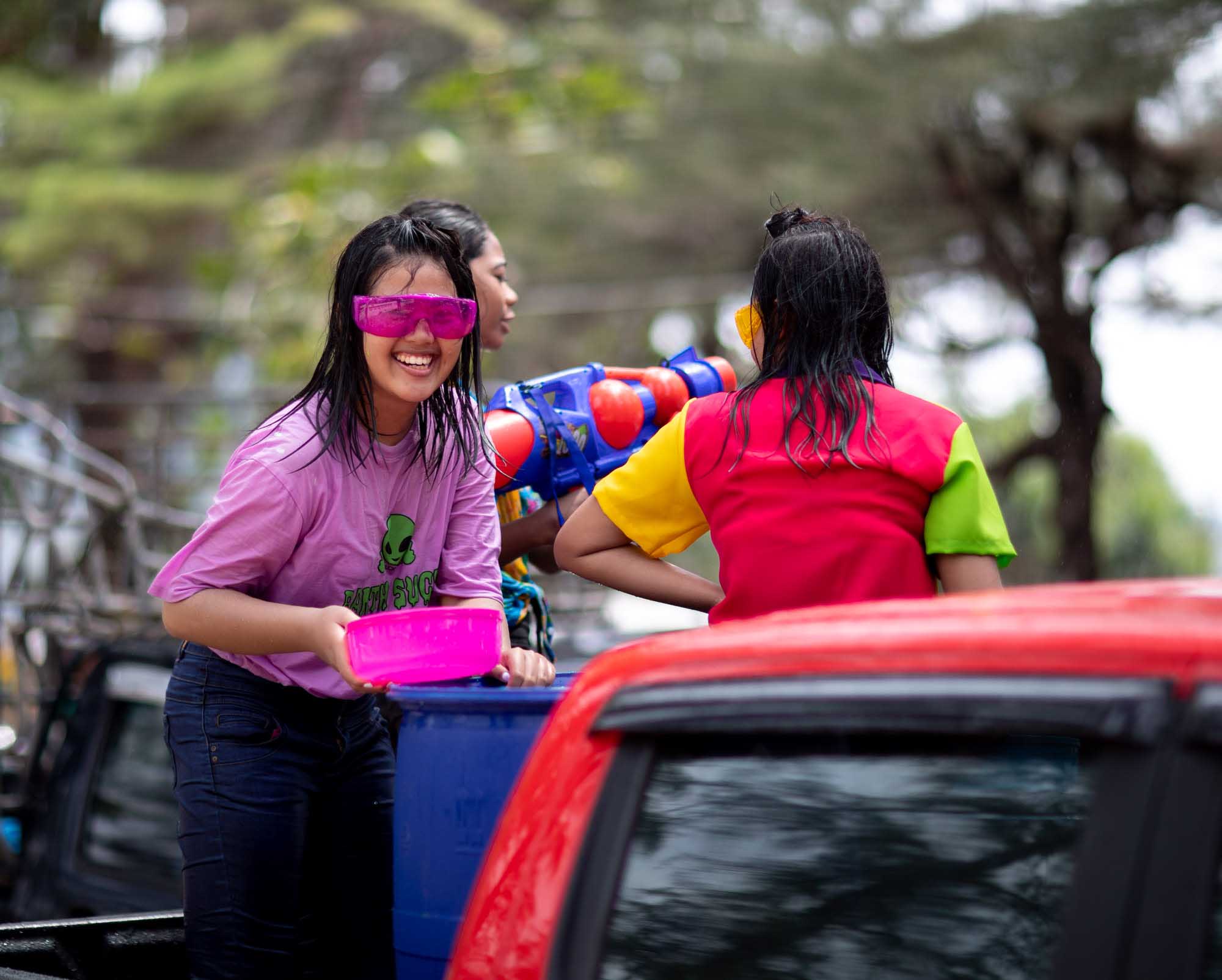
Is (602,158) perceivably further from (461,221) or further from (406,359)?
(406,359)

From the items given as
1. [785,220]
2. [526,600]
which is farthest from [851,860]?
[526,600]

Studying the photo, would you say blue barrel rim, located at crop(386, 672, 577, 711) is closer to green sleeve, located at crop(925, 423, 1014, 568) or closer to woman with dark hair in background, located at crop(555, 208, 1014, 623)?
woman with dark hair in background, located at crop(555, 208, 1014, 623)

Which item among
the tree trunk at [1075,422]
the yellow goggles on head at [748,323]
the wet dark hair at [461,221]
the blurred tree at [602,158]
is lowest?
the yellow goggles on head at [748,323]

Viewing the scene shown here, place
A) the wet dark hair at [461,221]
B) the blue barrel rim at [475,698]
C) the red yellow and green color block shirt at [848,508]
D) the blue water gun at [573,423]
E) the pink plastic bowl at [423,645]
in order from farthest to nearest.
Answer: the wet dark hair at [461,221], the blue water gun at [573,423], the red yellow and green color block shirt at [848,508], the pink plastic bowl at [423,645], the blue barrel rim at [475,698]

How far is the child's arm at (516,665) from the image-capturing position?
2.54m

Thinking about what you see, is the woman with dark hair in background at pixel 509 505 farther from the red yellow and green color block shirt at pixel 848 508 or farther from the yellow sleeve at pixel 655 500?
the red yellow and green color block shirt at pixel 848 508

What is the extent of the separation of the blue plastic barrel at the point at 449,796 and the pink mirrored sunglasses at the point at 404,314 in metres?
0.63

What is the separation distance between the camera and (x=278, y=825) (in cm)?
246

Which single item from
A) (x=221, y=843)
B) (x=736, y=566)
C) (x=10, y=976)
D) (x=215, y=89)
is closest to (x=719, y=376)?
(x=736, y=566)

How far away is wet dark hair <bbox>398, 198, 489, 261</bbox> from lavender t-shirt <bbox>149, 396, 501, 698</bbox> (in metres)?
0.74

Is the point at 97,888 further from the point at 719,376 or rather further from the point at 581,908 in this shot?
the point at 581,908

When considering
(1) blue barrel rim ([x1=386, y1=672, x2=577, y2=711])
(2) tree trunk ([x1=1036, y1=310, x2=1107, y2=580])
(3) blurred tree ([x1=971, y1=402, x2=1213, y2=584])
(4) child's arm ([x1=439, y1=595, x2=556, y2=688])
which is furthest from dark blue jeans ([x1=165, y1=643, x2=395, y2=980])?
(2) tree trunk ([x1=1036, y1=310, x2=1107, y2=580])

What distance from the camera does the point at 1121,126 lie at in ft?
37.2

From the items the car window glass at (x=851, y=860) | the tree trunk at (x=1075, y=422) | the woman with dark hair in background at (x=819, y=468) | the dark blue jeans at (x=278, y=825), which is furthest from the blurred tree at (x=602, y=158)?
the car window glass at (x=851, y=860)
